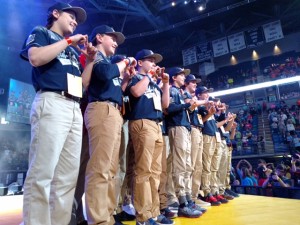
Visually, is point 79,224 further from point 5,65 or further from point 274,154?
point 5,65

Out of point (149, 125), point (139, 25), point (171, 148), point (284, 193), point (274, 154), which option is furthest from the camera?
point (139, 25)

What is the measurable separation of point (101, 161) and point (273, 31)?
39.6 feet

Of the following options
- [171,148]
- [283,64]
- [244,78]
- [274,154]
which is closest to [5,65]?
[171,148]

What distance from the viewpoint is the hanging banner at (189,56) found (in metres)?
13.3

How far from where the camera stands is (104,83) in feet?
6.82

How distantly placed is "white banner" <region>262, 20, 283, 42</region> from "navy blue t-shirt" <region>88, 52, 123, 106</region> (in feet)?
37.5

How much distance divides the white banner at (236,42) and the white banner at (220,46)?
0.74 feet

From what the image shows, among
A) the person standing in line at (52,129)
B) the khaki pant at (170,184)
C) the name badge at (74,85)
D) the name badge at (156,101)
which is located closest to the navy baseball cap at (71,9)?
the person standing in line at (52,129)

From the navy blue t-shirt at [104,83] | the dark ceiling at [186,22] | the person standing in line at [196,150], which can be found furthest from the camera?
→ the dark ceiling at [186,22]

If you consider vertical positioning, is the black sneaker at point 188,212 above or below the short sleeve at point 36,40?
below

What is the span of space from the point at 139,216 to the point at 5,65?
11.0 m

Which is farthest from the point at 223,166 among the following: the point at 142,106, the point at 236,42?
the point at 236,42

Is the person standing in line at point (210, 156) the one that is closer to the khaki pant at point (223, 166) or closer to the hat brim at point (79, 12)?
the khaki pant at point (223, 166)

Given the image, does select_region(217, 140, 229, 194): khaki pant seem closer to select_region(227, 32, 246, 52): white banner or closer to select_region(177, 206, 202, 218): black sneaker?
select_region(177, 206, 202, 218): black sneaker
